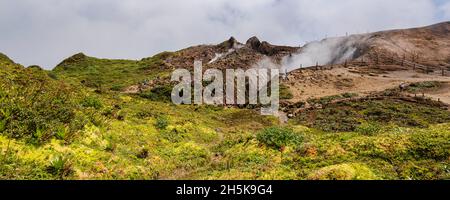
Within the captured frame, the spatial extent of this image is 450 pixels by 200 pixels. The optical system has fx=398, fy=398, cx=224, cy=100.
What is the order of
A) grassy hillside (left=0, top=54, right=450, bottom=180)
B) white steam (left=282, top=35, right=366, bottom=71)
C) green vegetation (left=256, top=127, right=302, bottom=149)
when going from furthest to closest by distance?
white steam (left=282, top=35, right=366, bottom=71), green vegetation (left=256, top=127, right=302, bottom=149), grassy hillside (left=0, top=54, right=450, bottom=180)

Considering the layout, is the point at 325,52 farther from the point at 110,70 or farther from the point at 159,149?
the point at 159,149

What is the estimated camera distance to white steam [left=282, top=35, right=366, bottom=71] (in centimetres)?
10919

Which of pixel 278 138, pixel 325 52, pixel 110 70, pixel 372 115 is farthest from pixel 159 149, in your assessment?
pixel 325 52

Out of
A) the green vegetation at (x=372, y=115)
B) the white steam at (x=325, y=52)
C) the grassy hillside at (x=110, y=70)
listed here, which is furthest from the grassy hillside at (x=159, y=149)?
the white steam at (x=325, y=52)

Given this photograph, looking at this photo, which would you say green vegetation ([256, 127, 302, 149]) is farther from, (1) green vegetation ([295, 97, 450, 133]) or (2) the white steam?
(2) the white steam

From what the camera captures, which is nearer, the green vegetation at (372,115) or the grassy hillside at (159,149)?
the grassy hillside at (159,149)

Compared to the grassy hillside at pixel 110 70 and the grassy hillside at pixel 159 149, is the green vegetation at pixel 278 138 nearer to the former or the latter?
the grassy hillside at pixel 159 149

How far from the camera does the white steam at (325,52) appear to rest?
358 feet

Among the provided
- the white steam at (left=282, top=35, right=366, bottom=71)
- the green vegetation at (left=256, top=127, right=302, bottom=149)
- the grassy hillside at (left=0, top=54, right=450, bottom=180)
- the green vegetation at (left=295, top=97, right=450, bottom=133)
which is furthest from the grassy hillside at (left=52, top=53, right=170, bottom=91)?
the green vegetation at (left=256, top=127, right=302, bottom=149)

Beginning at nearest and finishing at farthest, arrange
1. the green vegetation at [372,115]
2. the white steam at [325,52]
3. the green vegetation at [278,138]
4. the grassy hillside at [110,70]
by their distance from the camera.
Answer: the green vegetation at [278,138] < the green vegetation at [372,115] < the grassy hillside at [110,70] < the white steam at [325,52]

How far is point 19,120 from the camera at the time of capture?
16344 millimetres
